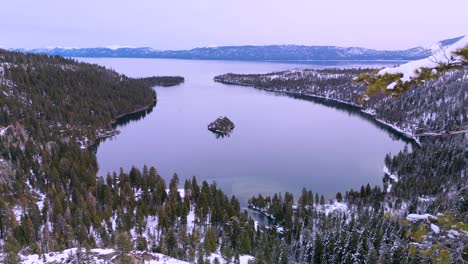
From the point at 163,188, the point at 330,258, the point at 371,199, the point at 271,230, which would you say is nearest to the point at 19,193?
the point at 163,188

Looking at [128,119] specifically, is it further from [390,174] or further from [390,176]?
[390,176]

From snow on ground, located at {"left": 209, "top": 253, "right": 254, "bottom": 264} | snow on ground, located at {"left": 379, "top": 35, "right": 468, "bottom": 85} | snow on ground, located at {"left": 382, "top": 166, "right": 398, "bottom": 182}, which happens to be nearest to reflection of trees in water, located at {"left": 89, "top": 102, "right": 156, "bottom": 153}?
snow on ground, located at {"left": 209, "top": 253, "right": 254, "bottom": 264}

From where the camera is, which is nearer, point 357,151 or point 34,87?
point 357,151

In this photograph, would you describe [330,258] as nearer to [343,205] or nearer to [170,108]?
[343,205]

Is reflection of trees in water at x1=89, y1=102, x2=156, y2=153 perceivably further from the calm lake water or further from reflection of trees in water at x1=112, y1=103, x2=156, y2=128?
the calm lake water

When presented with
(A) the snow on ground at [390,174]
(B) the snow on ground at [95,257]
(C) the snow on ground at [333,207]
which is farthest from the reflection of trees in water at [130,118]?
(B) the snow on ground at [95,257]

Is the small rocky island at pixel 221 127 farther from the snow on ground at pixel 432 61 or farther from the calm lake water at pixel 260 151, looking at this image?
the snow on ground at pixel 432 61
